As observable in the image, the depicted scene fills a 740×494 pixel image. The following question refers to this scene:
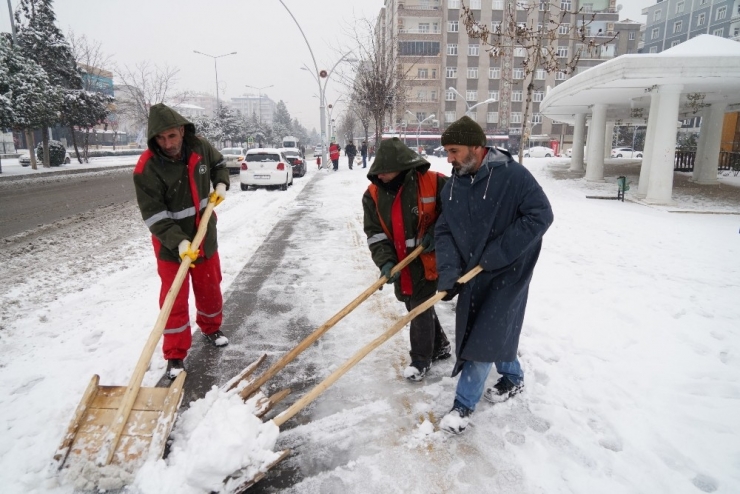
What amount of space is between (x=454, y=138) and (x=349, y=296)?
9.01 feet

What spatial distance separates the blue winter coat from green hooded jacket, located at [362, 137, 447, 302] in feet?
1.04

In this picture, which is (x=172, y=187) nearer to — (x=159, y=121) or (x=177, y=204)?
(x=177, y=204)

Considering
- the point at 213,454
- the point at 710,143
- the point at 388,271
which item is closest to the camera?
the point at 213,454

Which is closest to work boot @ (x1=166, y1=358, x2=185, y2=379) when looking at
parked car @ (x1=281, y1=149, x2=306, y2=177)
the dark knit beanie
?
the dark knit beanie

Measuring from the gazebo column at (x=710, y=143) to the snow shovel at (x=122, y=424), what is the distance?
61.6ft

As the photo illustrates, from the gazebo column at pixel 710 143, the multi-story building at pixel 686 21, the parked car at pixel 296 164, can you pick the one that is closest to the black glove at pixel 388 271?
the gazebo column at pixel 710 143

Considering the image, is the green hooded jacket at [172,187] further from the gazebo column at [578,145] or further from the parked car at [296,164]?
the gazebo column at [578,145]

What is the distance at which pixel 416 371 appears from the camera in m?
3.11

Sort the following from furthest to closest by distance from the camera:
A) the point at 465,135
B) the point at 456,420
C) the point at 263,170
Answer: the point at 263,170
the point at 456,420
the point at 465,135

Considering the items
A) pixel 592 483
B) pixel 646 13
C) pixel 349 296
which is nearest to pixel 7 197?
pixel 349 296

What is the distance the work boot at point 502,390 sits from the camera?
2.85 m

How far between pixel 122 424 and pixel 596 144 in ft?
59.4

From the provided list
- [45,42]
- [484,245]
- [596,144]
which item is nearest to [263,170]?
[596,144]

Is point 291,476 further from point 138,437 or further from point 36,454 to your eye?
point 36,454
